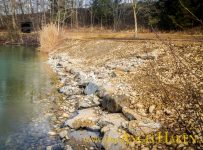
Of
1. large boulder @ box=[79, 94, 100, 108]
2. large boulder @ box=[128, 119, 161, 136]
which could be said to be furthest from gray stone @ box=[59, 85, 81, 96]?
large boulder @ box=[128, 119, 161, 136]

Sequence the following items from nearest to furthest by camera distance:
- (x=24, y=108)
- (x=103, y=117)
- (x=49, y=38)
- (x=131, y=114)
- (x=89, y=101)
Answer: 1. (x=131, y=114)
2. (x=103, y=117)
3. (x=89, y=101)
4. (x=24, y=108)
5. (x=49, y=38)

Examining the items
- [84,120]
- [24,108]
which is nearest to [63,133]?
[84,120]

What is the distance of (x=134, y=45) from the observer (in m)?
13.9

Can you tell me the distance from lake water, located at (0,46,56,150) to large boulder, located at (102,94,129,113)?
144cm

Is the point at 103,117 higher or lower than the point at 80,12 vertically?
lower

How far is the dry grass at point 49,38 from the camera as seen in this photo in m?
21.8

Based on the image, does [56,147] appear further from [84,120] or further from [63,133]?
[84,120]

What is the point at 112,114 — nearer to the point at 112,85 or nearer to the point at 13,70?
the point at 112,85

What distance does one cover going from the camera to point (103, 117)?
6184 millimetres

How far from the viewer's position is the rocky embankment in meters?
4.87

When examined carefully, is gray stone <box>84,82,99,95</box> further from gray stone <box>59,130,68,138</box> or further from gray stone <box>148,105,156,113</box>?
gray stone <box>148,105,156,113</box>

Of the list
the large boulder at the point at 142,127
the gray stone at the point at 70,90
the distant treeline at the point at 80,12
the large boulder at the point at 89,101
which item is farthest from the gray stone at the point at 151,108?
the distant treeline at the point at 80,12

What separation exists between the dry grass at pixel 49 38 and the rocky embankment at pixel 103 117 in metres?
12.8

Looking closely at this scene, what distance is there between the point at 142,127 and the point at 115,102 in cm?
162
